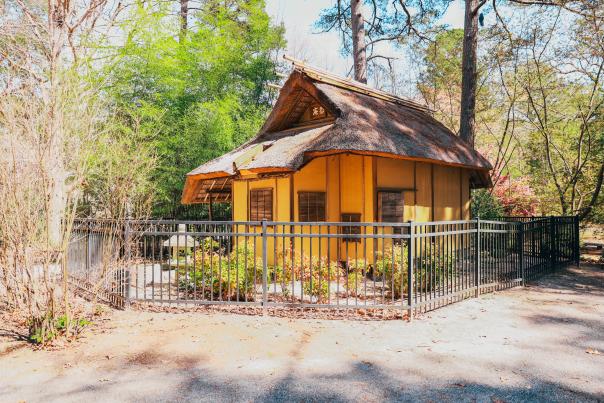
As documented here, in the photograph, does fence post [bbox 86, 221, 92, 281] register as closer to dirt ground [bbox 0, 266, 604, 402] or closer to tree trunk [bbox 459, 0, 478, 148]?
dirt ground [bbox 0, 266, 604, 402]

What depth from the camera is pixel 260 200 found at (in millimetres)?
12016

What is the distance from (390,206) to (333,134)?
2.47 m

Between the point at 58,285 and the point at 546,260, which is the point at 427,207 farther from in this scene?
the point at 58,285

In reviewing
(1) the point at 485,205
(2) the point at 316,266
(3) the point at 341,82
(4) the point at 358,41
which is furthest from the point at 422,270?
(4) the point at 358,41

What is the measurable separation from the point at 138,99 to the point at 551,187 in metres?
15.7

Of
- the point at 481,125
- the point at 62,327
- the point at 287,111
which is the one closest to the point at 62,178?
the point at 62,327

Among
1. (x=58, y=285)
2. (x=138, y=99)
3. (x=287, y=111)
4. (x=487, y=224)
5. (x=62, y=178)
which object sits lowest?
(x=58, y=285)

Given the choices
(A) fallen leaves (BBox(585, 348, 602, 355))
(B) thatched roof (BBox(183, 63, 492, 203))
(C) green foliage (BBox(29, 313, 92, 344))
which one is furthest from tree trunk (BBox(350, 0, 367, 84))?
(C) green foliage (BBox(29, 313, 92, 344))

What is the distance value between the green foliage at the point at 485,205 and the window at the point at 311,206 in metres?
7.83

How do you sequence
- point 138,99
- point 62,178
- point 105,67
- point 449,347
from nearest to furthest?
point 449,347 < point 62,178 < point 105,67 < point 138,99

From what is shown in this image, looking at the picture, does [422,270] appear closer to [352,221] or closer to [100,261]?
[352,221]

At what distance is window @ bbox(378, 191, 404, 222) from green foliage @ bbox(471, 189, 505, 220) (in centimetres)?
659

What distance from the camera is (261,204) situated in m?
12.0

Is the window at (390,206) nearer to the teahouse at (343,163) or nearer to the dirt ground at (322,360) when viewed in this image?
the teahouse at (343,163)
